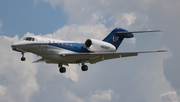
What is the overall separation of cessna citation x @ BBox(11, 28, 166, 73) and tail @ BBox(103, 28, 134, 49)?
36.9 inches

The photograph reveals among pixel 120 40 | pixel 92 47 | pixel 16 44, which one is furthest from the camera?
pixel 120 40

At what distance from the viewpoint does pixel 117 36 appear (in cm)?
6194

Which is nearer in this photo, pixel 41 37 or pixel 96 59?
pixel 41 37

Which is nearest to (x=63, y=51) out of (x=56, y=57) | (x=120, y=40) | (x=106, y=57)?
(x=56, y=57)

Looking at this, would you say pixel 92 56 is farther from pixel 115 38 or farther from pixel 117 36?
pixel 117 36

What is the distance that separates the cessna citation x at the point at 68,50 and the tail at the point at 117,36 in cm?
94

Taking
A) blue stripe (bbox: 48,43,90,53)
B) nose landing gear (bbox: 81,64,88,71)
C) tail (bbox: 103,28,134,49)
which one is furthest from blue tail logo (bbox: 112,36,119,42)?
nose landing gear (bbox: 81,64,88,71)

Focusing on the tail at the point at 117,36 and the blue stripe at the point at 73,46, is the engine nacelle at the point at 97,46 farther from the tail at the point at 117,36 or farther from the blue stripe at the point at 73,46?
the tail at the point at 117,36

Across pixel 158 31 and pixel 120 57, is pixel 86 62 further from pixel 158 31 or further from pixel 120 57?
pixel 158 31

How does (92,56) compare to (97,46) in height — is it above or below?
below

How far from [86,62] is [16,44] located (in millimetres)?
8826

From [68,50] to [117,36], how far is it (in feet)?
25.7

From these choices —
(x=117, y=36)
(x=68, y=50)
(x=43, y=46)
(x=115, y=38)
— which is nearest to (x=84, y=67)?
(x=68, y=50)

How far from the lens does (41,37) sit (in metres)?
54.5
